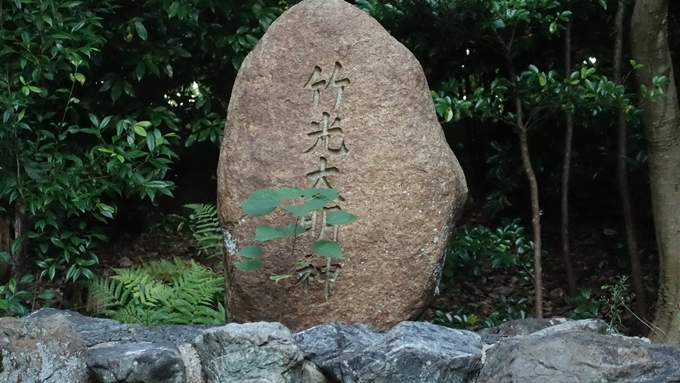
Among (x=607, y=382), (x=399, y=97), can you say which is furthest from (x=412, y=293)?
(x=607, y=382)

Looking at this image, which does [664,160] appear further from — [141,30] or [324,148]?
[141,30]

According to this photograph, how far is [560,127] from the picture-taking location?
6.25 meters

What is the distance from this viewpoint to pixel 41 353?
8.43 feet

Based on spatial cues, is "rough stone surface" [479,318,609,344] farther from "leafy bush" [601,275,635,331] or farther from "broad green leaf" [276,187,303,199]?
"broad green leaf" [276,187,303,199]

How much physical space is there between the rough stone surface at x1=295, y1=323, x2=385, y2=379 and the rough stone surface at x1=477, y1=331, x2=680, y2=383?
43 centimetres

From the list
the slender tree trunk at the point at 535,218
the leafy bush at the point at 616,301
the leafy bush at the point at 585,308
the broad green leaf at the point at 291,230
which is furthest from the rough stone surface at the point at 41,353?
the leafy bush at the point at 585,308

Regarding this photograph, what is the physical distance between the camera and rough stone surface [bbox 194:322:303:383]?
2564 millimetres

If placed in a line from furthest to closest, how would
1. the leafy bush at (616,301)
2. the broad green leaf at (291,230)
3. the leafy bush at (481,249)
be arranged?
the leafy bush at (481,249) < the leafy bush at (616,301) < the broad green leaf at (291,230)

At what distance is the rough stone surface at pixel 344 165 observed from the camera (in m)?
3.27

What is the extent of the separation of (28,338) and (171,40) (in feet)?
9.52

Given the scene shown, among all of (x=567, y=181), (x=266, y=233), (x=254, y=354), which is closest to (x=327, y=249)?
(x=266, y=233)

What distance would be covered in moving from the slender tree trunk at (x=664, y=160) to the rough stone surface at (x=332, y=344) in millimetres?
2394

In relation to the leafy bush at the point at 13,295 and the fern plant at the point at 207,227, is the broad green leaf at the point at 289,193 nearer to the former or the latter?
the leafy bush at the point at 13,295

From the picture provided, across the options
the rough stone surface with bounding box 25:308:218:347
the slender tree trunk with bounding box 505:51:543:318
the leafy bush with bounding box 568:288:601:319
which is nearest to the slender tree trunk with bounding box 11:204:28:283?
the rough stone surface with bounding box 25:308:218:347
